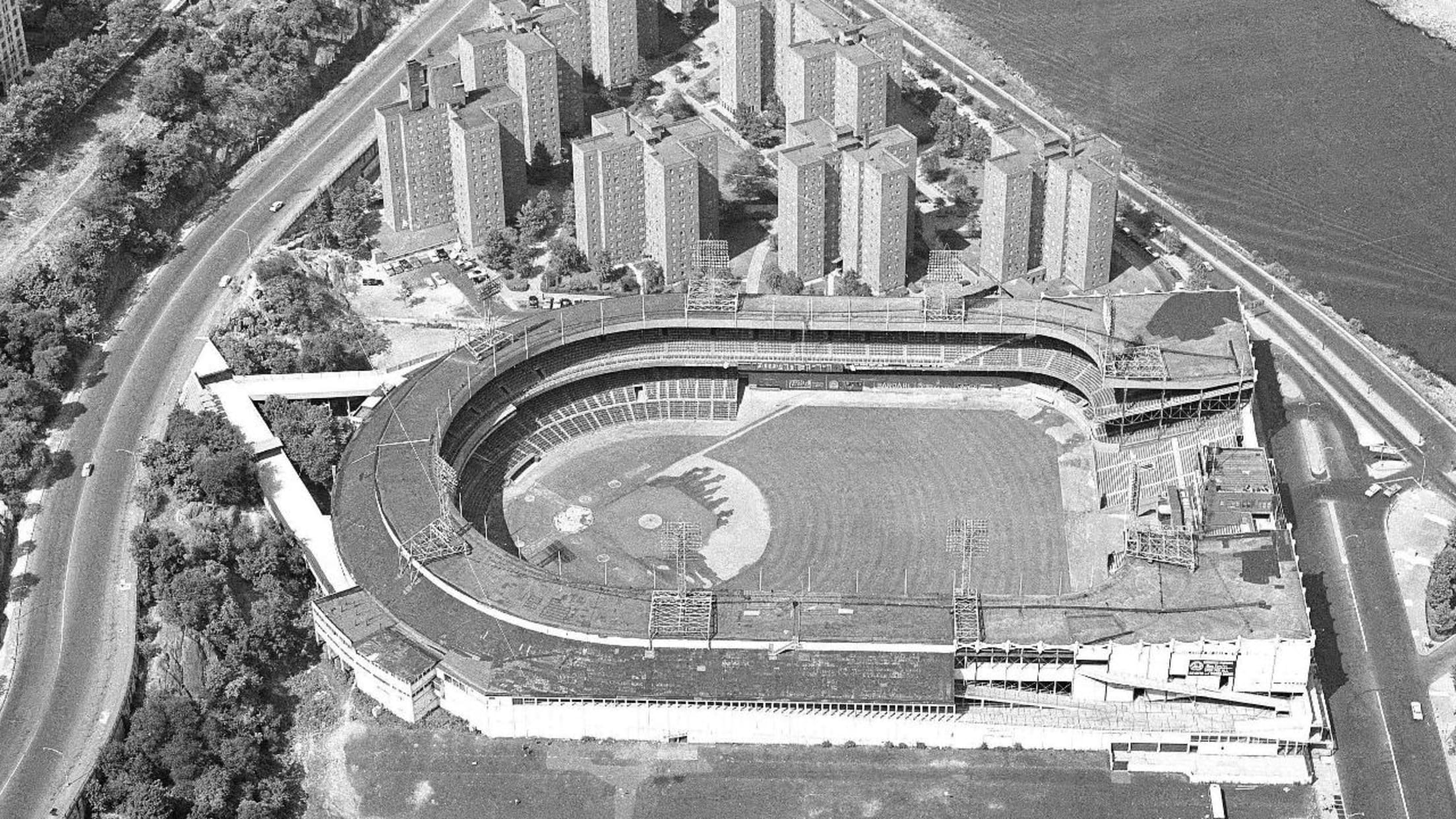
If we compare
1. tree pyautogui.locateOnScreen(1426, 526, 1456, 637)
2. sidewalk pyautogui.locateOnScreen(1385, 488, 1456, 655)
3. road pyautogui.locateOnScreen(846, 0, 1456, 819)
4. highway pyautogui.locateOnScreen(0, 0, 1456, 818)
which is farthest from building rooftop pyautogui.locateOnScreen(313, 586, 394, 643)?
tree pyautogui.locateOnScreen(1426, 526, 1456, 637)

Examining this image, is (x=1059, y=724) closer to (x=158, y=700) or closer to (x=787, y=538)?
(x=787, y=538)

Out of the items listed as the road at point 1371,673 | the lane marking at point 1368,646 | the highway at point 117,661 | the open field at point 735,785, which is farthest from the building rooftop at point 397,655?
the lane marking at point 1368,646

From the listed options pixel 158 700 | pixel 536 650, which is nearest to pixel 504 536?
pixel 536 650

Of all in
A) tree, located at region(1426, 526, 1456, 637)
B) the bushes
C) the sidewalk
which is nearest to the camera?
tree, located at region(1426, 526, 1456, 637)

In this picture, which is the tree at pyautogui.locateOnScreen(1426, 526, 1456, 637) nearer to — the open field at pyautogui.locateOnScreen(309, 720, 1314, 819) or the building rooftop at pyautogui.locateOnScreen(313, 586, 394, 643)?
the open field at pyautogui.locateOnScreen(309, 720, 1314, 819)

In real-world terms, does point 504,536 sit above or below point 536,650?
above

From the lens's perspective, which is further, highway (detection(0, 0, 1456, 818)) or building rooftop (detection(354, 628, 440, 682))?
building rooftop (detection(354, 628, 440, 682))

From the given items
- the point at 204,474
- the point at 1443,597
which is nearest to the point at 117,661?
the point at 204,474

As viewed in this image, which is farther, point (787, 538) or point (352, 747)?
point (787, 538)

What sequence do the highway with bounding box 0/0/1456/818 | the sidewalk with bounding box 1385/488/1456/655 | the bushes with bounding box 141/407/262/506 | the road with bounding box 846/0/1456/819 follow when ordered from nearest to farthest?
the highway with bounding box 0/0/1456/818
the road with bounding box 846/0/1456/819
the sidewalk with bounding box 1385/488/1456/655
the bushes with bounding box 141/407/262/506
